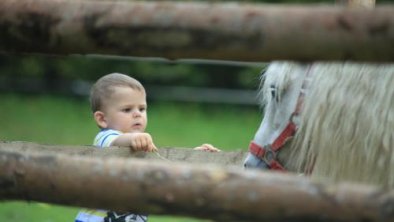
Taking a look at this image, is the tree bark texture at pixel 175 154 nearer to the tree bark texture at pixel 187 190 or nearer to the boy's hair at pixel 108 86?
the boy's hair at pixel 108 86

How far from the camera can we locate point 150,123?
1535cm

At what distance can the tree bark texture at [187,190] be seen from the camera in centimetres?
283

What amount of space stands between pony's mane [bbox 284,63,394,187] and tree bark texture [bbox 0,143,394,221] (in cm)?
102

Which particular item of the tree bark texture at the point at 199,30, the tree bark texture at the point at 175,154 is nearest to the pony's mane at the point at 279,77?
the tree bark texture at the point at 175,154

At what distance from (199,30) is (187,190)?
1.63 ft

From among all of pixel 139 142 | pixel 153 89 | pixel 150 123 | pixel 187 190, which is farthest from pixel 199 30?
pixel 153 89

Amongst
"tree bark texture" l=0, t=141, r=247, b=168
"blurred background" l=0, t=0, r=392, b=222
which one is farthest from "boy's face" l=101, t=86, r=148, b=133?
"blurred background" l=0, t=0, r=392, b=222

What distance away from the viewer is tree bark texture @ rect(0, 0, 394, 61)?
2924mm

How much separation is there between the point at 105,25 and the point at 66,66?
622 inches

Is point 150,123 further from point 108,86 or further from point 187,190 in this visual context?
point 187,190

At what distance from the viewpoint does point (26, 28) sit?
3.17m

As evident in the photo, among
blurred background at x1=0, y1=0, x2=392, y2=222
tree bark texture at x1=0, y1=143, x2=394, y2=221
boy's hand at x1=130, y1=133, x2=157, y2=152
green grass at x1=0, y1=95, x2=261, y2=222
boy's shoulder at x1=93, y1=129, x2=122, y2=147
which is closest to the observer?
tree bark texture at x1=0, y1=143, x2=394, y2=221

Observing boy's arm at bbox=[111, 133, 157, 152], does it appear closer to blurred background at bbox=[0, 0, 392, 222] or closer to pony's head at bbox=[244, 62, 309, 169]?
pony's head at bbox=[244, 62, 309, 169]

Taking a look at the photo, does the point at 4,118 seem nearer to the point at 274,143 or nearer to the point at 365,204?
the point at 274,143
